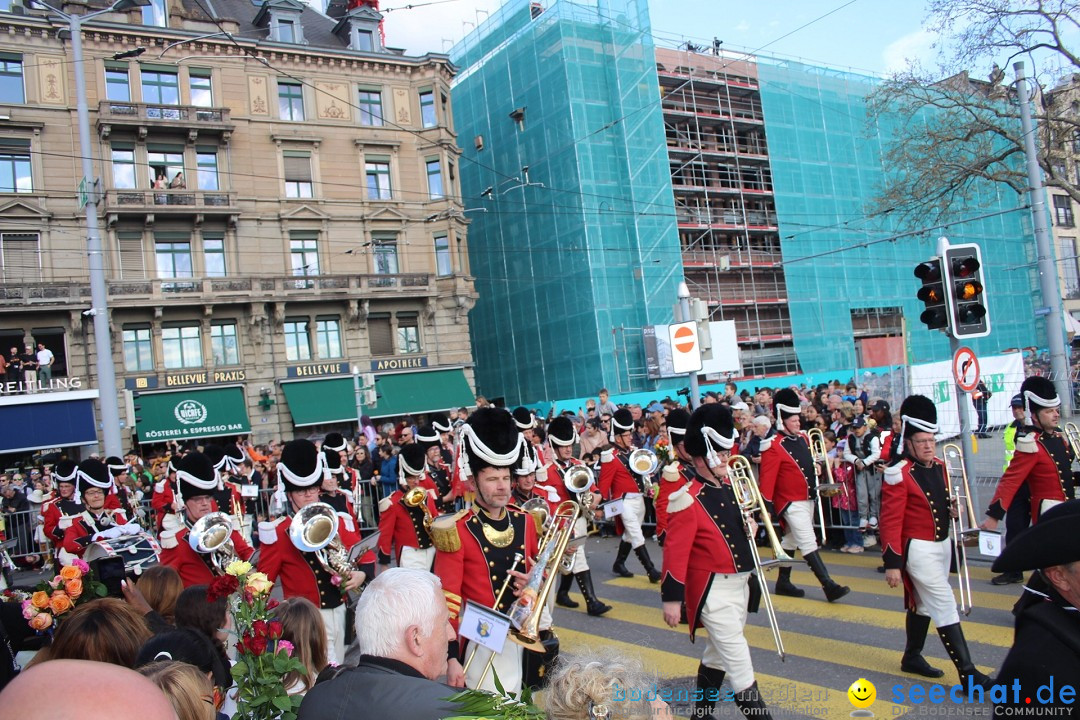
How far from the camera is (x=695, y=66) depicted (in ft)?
140

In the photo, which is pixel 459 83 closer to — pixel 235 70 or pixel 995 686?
pixel 235 70

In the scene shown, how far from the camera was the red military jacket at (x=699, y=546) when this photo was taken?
547cm

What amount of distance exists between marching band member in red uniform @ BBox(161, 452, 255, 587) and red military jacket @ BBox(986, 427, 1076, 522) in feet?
22.6

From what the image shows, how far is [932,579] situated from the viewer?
611 cm

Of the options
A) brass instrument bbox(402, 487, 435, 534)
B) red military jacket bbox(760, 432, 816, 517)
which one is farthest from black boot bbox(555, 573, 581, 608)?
red military jacket bbox(760, 432, 816, 517)

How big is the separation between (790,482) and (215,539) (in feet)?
19.5

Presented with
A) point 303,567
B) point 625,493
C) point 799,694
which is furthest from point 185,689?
point 625,493

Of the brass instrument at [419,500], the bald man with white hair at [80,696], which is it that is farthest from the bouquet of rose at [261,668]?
the brass instrument at [419,500]

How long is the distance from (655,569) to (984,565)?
12.5ft

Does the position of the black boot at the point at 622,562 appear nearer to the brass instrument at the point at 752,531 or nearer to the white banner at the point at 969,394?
the brass instrument at the point at 752,531

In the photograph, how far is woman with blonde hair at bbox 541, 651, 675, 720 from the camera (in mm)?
2553

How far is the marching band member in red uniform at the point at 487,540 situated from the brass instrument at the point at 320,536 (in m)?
1.44

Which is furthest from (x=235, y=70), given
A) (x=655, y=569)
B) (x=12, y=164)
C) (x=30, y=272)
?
(x=655, y=569)

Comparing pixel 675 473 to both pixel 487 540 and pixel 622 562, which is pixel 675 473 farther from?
pixel 622 562
